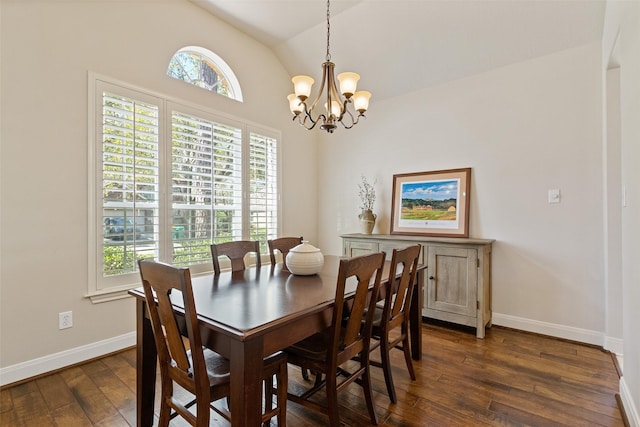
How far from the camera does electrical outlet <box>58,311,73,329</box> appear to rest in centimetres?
234

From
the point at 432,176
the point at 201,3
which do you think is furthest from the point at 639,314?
the point at 201,3

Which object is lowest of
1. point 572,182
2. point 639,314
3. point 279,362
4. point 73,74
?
point 279,362

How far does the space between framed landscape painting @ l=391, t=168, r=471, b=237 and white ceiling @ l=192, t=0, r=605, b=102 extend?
109cm

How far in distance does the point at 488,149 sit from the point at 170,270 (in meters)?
3.23

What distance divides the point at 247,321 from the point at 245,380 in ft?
0.67

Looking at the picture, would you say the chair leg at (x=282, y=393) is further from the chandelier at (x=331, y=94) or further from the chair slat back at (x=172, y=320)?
the chandelier at (x=331, y=94)

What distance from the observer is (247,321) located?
48.3 inches

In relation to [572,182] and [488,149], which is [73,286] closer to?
[488,149]

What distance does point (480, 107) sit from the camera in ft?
10.9

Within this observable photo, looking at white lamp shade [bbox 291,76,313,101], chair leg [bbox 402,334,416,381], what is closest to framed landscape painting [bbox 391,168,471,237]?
chair leg [bbox 402,334,416,381]

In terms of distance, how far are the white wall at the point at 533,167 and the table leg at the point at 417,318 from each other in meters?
1.26

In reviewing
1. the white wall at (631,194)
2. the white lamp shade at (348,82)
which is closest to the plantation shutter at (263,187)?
the white lamp shade at (348,82)

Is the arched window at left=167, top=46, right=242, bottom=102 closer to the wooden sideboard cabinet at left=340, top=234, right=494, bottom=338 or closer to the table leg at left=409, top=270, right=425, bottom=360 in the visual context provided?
the wooden sideboard cabinet at left=340, top=234, right=494, bottom=338

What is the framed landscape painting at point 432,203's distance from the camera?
Answer: 3.38 m
